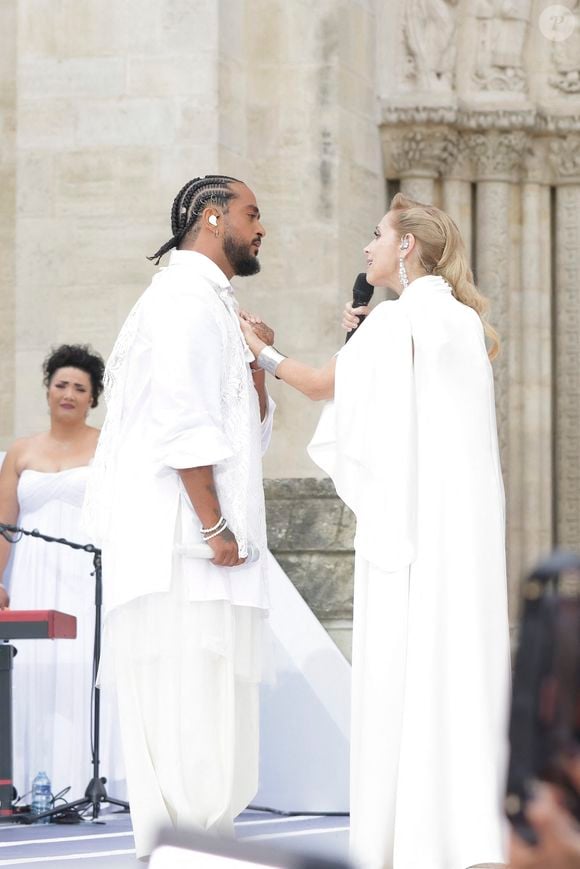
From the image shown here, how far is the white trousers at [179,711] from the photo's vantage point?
414 cm

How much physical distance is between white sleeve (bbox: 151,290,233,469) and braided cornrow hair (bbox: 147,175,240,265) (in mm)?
312

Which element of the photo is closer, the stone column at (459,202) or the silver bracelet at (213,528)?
the silver bracelet at (213,528)

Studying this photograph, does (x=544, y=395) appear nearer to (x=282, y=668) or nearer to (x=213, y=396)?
(x=282, y=668)

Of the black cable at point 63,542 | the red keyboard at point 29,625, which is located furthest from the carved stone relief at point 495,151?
the red keyboard at point 29,625

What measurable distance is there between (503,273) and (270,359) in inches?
187

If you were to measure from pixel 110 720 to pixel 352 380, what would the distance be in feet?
7.94

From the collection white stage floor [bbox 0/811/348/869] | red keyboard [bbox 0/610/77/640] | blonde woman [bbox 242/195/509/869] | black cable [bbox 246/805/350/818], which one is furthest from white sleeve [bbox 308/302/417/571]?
black cable [bbox 246/805/350/818]

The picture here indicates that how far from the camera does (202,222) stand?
450cm

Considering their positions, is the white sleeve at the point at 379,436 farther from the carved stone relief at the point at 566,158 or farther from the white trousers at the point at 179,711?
the carved stone relief at the point at 566,158

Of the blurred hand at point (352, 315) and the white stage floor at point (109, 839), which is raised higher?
the blurred hand at point (352, 315)

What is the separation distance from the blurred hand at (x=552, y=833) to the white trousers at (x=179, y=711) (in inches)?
116

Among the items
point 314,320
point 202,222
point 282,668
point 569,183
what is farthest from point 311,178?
point 202,222

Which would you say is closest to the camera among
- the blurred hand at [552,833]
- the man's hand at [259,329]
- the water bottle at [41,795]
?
the blurred hand at [552,833]

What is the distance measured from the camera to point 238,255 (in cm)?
450
